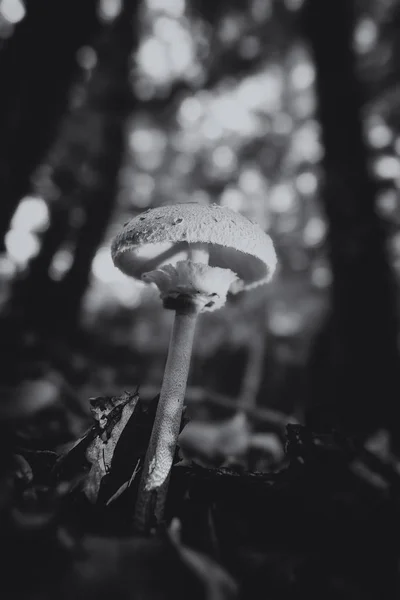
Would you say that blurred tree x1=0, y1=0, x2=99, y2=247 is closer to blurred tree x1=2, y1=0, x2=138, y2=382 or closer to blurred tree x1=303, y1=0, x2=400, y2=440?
blurred tree x1=2, y1=0, x2=138, y2=382

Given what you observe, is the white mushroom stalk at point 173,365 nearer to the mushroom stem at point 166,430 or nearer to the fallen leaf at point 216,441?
the mushroom stem at point 166,430

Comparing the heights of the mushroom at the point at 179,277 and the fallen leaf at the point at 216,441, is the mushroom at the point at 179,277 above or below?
above

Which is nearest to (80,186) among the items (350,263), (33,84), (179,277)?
(33,84)

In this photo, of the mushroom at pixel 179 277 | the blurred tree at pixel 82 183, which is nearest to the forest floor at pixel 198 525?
the mushroom at pixel 179 277

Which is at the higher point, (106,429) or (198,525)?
(106,429)

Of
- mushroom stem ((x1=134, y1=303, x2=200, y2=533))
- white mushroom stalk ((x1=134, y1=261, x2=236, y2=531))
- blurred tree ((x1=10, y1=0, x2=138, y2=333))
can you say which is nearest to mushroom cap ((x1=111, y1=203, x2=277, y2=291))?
white mushroom stalk ((x1=134, y1=261, x2=236, y2=531))

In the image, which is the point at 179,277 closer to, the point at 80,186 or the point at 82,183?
the point at 80,186

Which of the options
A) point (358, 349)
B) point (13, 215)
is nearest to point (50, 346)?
point (13, 215)
